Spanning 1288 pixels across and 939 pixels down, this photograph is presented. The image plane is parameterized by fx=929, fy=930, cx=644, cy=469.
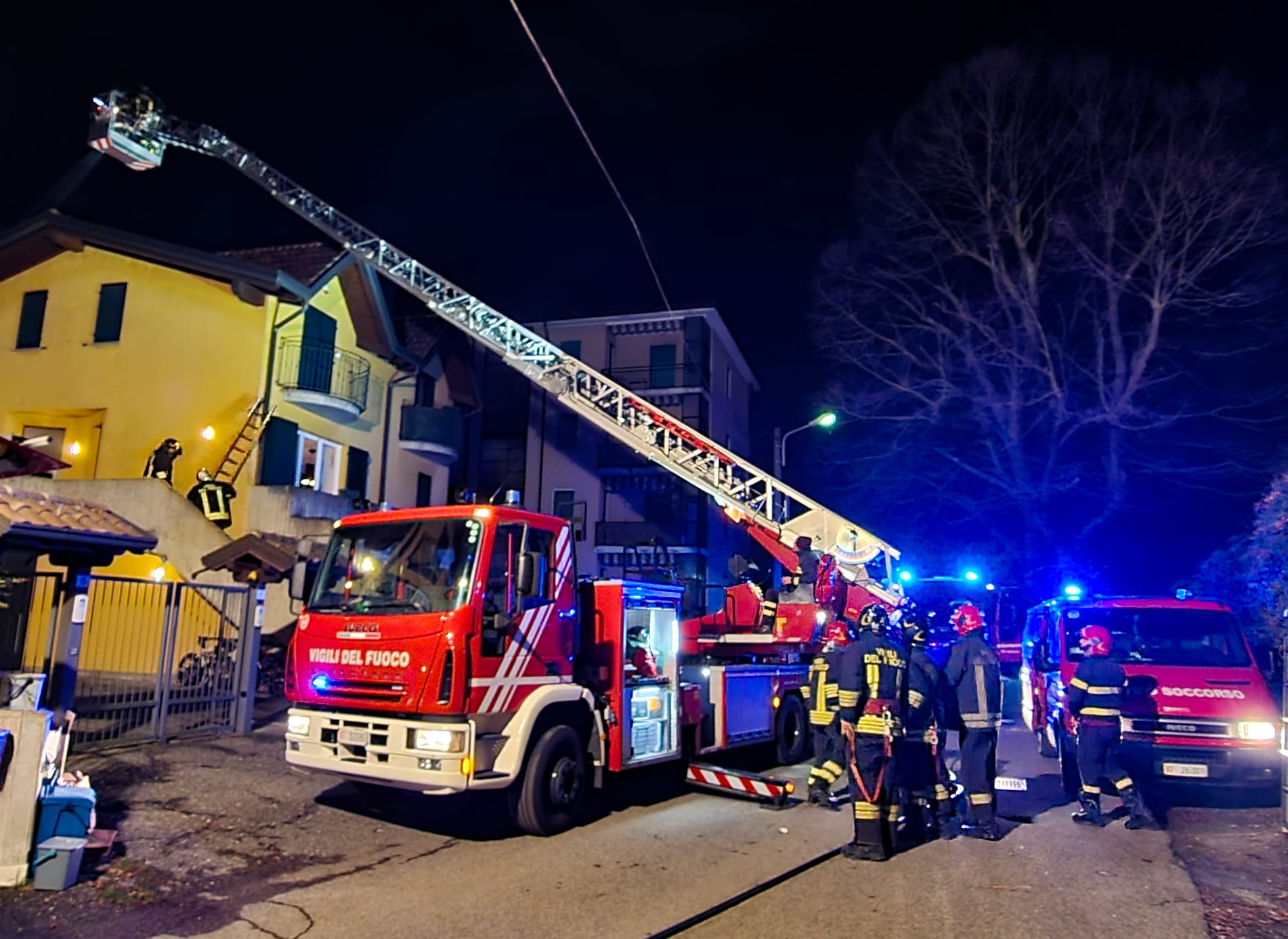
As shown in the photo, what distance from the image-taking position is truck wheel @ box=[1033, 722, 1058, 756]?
1207cm

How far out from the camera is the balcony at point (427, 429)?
24.9 m

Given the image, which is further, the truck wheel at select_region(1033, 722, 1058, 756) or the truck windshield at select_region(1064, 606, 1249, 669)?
the truck wheel at select_region(1033, 722, 1058, 756)

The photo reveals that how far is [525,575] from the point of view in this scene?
23.8 ft

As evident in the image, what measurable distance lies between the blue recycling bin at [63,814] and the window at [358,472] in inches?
689

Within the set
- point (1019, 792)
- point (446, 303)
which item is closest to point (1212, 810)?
point (1019, 792)

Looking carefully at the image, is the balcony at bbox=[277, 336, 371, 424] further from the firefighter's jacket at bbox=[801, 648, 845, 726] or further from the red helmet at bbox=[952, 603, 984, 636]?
the red helmet at bbox=[952, 603, 984, 636]

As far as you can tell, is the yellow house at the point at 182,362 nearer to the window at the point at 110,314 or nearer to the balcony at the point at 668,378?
the window at the point at 110,314

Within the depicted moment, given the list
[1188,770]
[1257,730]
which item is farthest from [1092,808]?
[1257,730]

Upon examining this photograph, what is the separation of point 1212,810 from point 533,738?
6750 mm

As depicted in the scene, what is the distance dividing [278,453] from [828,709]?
50.5 ft

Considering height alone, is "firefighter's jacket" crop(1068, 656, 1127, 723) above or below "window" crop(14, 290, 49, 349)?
below

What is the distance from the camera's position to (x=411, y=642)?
705 centimetres

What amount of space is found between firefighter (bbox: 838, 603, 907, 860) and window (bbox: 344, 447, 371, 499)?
58.9ft

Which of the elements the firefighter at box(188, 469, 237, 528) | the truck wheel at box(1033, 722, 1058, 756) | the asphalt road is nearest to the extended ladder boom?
the truck wheel at box(1033, 722, 1058, 756)
